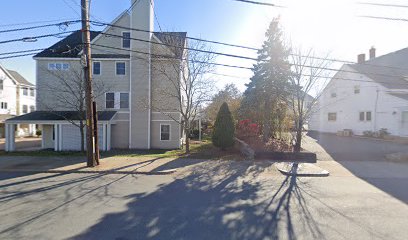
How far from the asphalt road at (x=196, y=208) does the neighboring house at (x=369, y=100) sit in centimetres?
1524

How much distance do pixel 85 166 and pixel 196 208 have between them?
7.71 m

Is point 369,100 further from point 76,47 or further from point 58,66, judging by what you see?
point 58,66

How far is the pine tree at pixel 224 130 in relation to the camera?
1600 cm

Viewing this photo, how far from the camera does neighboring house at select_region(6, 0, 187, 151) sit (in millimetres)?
18953

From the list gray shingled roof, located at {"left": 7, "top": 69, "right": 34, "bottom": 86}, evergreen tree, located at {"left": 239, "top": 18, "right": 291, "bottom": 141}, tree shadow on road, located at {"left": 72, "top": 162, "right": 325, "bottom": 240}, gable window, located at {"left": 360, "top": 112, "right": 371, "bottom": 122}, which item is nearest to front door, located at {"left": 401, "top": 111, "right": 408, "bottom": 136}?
gable window, located at {"left": 360, "top": 112, "right": 371, "bottom": 122}

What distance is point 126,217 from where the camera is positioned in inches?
216

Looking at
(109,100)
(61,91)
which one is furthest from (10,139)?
(109,100)

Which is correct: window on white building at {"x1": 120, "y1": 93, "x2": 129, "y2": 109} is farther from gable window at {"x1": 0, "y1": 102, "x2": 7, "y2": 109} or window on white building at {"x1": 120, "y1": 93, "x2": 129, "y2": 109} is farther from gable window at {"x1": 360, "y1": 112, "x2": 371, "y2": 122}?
gable window at {"x1": 360, "y1": 112, "x2": 371, "y2": 122}

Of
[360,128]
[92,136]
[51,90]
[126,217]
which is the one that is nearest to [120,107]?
[51,90]

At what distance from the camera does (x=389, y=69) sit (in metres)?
31.2

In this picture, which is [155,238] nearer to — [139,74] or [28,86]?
[139,74]

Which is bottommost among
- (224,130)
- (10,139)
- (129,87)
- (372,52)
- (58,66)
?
(10,139)

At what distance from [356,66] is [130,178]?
1255 inches

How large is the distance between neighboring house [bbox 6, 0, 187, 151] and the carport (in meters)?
0.09
